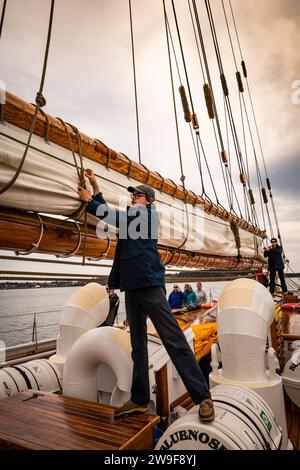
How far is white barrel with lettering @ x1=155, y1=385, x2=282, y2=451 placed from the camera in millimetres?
1429

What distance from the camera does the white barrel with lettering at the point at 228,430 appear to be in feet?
4.69

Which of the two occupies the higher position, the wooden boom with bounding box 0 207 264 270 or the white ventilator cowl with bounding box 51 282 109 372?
the wooden boom with bounding box 0 207 264 270

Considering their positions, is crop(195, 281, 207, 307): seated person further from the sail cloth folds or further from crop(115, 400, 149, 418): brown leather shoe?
crop(115, 400, 149, 418): brown leather shoe

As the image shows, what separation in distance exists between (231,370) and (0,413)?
172 cm

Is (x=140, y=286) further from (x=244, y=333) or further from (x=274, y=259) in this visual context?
(x=274, y=259)

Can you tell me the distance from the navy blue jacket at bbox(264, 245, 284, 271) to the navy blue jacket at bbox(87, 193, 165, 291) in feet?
18.5

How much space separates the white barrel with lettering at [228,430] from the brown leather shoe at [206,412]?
0.07 feet

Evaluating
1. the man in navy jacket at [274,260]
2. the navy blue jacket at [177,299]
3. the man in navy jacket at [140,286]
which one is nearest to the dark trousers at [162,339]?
the man in navy jacket at [140,286]

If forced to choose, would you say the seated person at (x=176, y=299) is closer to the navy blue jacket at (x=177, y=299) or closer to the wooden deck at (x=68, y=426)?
the navy blue jacket at (x=177, y=299)

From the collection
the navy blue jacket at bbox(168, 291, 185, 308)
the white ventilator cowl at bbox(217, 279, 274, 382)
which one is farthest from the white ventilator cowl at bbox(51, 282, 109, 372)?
the navy blue jacket at bbox(168, 291, 185, 308)

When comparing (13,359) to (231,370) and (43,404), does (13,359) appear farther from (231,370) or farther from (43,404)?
(231,370)

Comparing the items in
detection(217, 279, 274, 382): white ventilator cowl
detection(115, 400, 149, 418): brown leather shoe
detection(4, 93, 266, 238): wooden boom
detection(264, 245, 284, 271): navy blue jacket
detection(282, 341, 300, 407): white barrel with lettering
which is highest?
detection(4, 93, 266, 238): wooden boom
